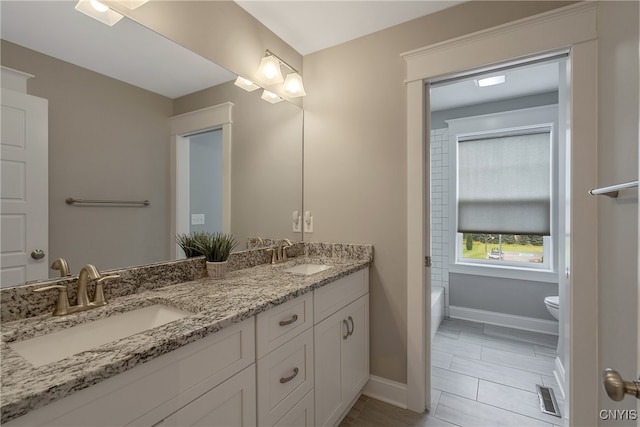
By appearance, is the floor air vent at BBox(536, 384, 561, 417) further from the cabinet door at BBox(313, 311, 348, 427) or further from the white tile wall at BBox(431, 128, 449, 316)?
the white tile wall at BBox(431, 128, 449, 316)

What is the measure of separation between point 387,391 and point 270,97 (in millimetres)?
2154

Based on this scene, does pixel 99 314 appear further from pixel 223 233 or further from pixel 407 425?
pixel 407 425

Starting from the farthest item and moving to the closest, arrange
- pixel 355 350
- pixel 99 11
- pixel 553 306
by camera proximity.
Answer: pixel 553 306 → pixel 355 350 → pixel 99 11

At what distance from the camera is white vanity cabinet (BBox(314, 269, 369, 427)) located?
148 centimetres

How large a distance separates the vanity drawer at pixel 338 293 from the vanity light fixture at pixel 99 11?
1460 mm

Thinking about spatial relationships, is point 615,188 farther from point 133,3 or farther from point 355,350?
point 133,3

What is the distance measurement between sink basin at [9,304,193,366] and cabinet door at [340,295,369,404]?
97cm

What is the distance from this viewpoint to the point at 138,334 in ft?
2.65

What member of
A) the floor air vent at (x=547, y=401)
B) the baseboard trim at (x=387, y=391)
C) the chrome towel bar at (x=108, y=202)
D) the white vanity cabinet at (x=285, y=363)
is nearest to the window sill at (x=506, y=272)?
the floor air vent at (x=547, y=401)

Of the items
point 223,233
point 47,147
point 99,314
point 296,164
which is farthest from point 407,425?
point 47,147

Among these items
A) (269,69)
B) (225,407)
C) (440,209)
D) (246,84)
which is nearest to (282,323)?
(225,407)

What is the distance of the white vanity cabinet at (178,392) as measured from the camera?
0.63 metres

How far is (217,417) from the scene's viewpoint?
0.92 m

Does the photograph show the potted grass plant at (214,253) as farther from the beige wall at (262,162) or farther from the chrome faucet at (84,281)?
the chrome faucet at (84,281)
